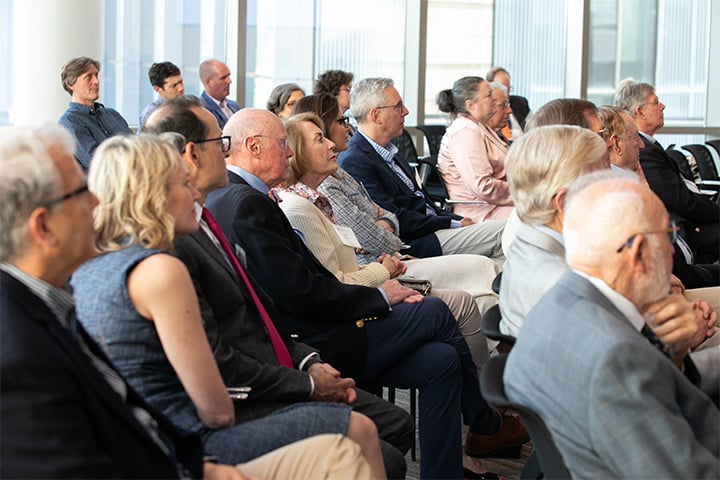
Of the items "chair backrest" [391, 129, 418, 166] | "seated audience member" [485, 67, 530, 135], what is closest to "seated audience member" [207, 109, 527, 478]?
"chair backrest" [391, 129, 418, 166]

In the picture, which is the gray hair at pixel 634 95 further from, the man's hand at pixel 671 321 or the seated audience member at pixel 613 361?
the seated audience member at pixel 613 361

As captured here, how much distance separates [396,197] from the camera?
16.3 feet

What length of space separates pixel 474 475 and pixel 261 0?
265 inches

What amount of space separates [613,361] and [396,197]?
3310 mm

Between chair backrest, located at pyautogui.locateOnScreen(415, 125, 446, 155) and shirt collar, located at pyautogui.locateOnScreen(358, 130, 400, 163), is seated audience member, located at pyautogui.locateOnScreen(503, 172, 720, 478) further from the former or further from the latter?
chair backrest, located at pyautogui.locateOnScreen(415, 125, 446, 155)

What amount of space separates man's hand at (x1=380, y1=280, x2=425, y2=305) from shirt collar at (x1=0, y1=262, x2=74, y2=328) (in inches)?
69.6

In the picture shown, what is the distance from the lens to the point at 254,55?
9141 millimetres

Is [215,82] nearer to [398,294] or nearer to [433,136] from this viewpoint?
[433,136]

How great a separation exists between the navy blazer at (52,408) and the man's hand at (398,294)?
1.78 m

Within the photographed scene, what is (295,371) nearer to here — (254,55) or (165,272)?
(165,272)

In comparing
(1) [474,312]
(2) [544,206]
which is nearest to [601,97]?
(1) [474,312]

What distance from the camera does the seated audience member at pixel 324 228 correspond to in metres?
3.49

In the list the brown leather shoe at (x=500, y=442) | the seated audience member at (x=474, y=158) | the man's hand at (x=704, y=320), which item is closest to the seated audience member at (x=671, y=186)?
the seated audience member at (x=474, y=158)

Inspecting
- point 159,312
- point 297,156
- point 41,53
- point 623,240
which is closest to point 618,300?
point 623,240
